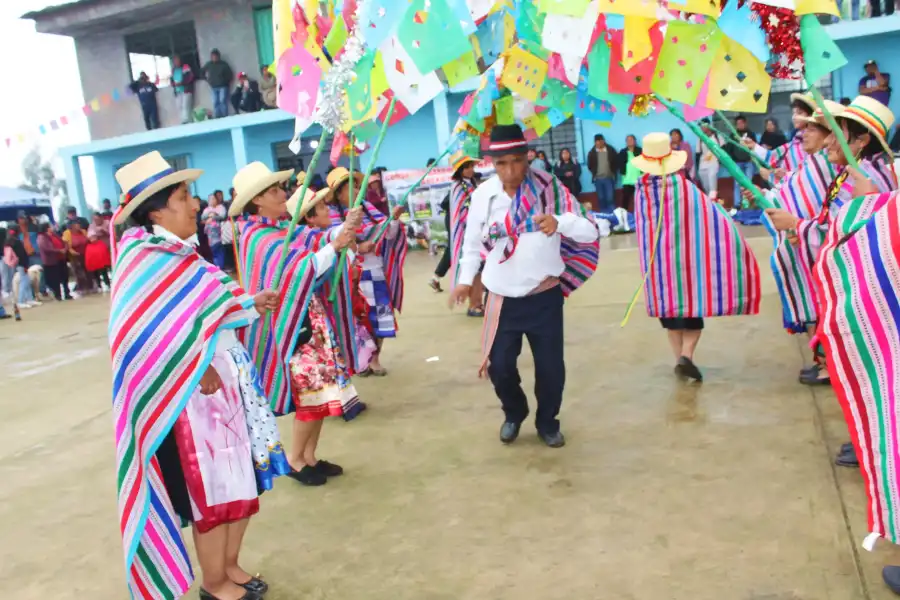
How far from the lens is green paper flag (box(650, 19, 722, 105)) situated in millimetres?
3143

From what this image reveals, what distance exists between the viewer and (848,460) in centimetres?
353

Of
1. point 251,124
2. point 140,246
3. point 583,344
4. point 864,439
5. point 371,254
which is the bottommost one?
point 583,344

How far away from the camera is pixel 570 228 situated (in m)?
3.94

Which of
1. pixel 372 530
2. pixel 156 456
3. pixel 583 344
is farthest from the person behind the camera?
pixel 583 344

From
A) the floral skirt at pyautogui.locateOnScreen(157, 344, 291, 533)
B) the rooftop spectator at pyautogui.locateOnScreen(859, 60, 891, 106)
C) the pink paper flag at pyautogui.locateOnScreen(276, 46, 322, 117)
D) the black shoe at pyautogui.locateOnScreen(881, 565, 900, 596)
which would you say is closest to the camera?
the black shoe at pyautogui.locateOnScreen(881, 565, 900, 596)

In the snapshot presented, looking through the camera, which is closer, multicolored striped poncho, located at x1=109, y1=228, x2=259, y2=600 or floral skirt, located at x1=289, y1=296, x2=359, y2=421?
multicolored striped poncho, located at x1=109, y1=228, x2=259, y2=600

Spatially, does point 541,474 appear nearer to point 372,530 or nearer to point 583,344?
point 372,530

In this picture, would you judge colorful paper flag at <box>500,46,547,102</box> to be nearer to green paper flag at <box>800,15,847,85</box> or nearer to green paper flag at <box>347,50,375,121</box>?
green paper flag at <box>347,50,375,121</box>

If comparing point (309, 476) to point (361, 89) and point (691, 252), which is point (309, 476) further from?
point (691, 252)

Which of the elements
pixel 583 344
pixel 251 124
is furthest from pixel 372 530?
pixel 251 124

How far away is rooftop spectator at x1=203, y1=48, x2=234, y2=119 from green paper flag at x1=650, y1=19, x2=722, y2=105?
17282 mm

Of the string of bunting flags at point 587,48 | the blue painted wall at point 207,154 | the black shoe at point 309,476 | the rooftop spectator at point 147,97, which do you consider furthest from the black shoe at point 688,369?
the rooftop spectator at point 147,97

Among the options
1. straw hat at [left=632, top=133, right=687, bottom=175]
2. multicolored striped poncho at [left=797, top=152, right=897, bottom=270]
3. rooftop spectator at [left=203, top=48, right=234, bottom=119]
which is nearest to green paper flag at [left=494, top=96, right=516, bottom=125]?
straw hat at [left=632, top=133, right=687, bottom=175]

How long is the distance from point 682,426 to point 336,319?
2021mm
